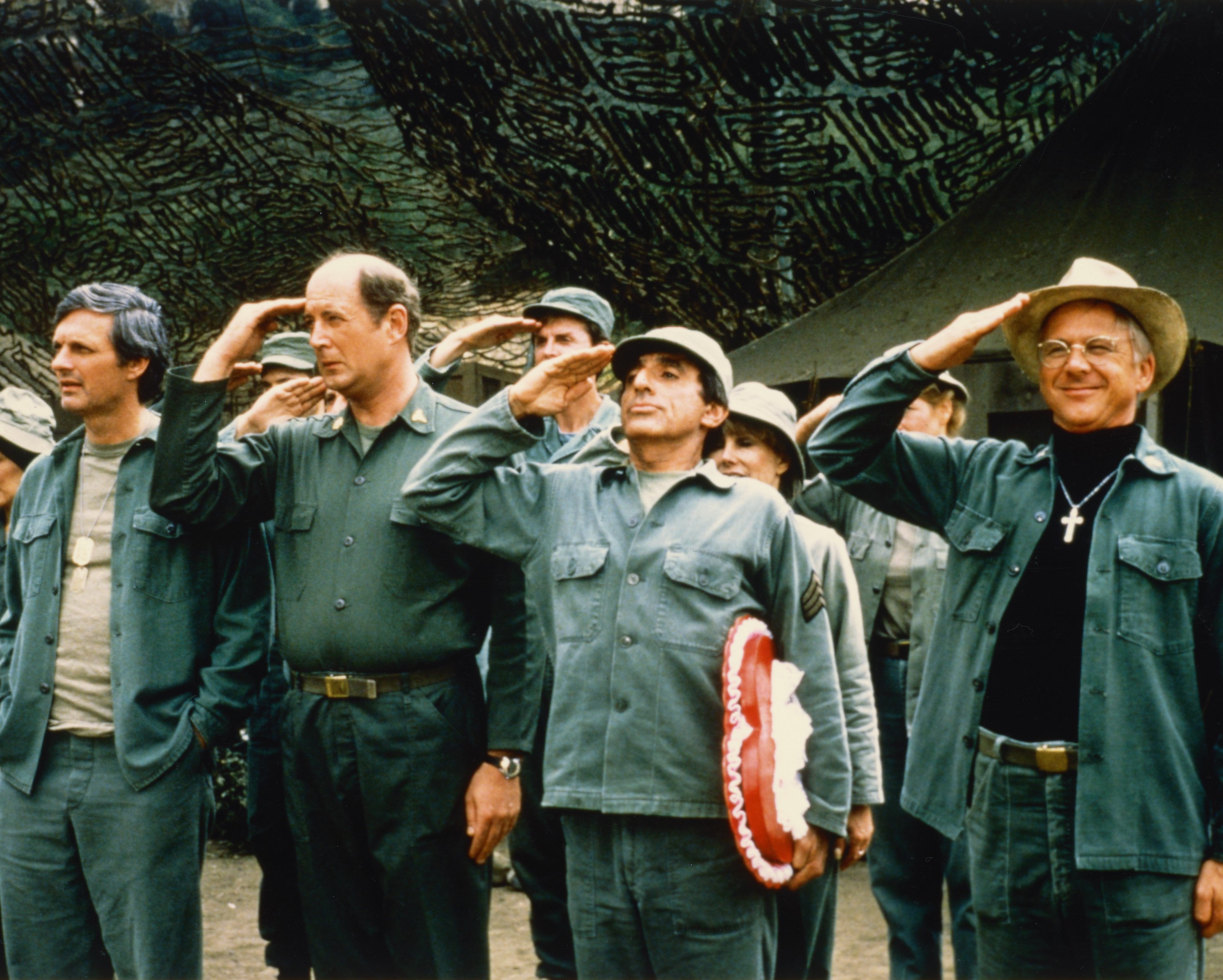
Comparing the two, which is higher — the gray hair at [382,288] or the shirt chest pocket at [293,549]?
the gray hair at [382,288]

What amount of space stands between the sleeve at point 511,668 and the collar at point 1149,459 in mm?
1239

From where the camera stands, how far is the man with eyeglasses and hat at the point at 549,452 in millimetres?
4148

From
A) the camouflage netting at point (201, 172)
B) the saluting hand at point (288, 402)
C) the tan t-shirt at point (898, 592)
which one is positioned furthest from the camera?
the camouflage netting at point (201, 172)

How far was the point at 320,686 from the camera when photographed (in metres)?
3.23

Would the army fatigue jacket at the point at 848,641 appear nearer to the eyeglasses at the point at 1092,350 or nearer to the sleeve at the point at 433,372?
the sleeve at the point at 433,372

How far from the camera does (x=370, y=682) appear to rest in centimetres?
318

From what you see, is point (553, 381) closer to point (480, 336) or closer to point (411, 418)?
point (411, 418)

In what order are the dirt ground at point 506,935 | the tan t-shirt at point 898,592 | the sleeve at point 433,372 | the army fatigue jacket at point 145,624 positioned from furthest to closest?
the dirt ground at point 506,935
the tan t-shirt at point 898,592
the sleeve at point 433,372
the army fatigue jacket at point 145,624

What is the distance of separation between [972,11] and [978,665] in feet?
13.4

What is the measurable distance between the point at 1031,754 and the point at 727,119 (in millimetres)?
4366

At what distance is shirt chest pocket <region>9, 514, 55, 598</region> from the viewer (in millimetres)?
3432

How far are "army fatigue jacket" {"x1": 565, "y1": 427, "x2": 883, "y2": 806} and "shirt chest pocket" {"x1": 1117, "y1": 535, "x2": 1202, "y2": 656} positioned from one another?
0.94 m

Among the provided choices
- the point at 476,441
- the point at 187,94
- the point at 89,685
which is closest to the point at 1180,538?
the point at 476,441

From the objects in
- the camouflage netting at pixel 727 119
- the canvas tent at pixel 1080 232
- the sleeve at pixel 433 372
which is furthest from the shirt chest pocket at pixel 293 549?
the camouflage netting at pixel 727 119
